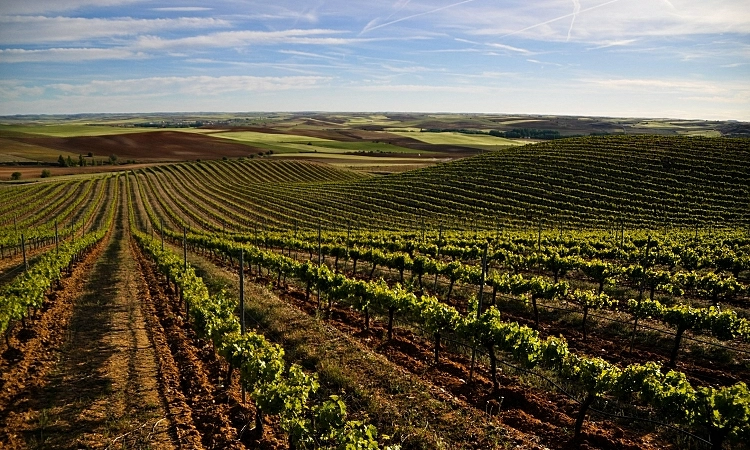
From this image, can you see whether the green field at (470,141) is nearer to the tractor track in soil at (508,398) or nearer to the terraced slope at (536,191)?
the terraced slope at (536,191)

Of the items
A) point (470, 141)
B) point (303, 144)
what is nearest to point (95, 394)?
point (303, 144)

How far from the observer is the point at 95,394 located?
1257 centimetres

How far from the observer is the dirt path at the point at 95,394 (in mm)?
10586

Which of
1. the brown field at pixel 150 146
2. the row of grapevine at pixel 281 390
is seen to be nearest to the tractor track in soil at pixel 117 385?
the row of grapevine at pixel 281 390

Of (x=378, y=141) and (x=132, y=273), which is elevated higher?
(x=378, y=141)

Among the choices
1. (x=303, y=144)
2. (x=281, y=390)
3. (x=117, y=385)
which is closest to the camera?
(x=281, y=390)

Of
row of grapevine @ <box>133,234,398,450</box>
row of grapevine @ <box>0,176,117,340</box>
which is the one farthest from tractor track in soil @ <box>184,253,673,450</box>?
row of grapevine @ <box>0,176,117,340</box>

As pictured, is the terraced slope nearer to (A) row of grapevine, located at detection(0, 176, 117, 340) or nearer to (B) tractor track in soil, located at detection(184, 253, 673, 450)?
(A) row of grapevine, located at detection(0, 176, 117, 340)

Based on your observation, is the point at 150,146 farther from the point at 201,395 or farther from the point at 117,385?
the point at 201,395

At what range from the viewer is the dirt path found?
34.7ft

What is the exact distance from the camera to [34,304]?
56.3 feet

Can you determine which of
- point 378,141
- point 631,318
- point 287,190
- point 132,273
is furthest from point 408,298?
point 378,141

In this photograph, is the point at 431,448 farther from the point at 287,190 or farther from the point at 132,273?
the point at 287,190

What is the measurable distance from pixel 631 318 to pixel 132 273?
88.5ft
